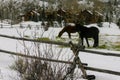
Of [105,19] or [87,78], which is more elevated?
[87,78]

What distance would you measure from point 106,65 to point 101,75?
5.18 feet

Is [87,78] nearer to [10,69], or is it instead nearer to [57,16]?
[10,69]

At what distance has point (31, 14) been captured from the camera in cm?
7412

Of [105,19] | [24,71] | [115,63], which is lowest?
[105,19]

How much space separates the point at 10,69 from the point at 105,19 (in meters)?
72.3

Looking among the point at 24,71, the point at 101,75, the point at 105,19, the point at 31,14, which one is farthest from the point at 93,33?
the point at 105,19

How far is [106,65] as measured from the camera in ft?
32.7

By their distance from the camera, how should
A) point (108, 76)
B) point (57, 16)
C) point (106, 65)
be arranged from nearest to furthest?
point (108, 76), point (106, 65), point (57, 16)

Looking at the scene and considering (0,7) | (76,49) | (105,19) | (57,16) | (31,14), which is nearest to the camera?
(76,49)

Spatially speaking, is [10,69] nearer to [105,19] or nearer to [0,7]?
[105,19]

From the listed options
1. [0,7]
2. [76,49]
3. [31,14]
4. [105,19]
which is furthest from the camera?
[0,7]

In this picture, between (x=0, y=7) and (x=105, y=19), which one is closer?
(x=105, y=19)

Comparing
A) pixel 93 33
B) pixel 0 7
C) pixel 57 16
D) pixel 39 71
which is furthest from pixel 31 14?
pixel 39 71

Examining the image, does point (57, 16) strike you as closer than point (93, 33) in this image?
No
